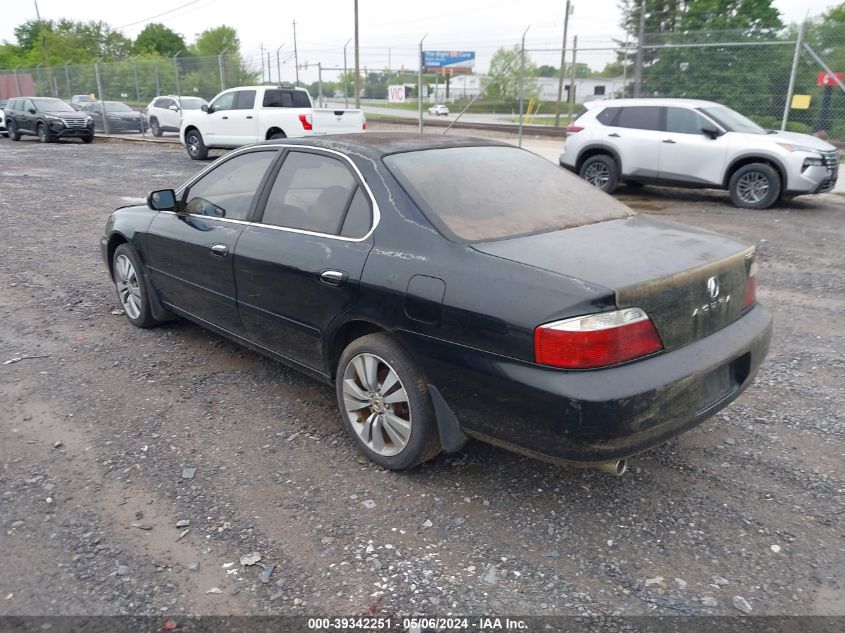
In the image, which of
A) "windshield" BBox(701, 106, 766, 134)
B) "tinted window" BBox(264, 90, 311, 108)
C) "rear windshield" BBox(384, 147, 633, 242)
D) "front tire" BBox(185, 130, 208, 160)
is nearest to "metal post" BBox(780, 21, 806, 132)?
"windshield" BBox(701, 106, 766, 134)

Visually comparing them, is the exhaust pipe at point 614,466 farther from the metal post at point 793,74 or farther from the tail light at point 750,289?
the metal post at point 793,74

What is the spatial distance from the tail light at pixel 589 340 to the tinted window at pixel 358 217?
1.16 m

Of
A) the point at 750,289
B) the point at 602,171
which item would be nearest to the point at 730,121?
the point at 602,171

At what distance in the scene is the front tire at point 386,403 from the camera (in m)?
3.16

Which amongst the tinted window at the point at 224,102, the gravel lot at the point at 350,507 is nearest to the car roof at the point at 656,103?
the gravel lot at the point at 350,507

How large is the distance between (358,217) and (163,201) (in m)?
1.87

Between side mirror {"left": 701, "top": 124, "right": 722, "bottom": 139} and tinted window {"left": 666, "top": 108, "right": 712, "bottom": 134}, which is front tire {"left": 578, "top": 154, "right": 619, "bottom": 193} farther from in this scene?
side mirror {"left": 701, "top": 124, "right": 722, "bottom": 139}

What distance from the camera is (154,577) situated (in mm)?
2717

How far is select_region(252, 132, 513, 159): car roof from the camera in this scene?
3.69 m

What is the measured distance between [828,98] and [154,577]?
1593 cm

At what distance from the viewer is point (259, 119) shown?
1667 cm

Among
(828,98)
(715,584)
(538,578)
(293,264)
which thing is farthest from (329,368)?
(828,98)

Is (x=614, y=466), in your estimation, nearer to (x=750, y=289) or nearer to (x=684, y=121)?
(x=750, y=289)

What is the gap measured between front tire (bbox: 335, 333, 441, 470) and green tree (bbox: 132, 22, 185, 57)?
9009cm
